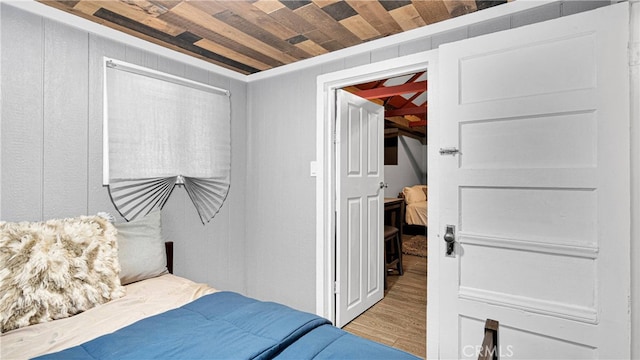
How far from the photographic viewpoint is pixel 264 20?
1884mm

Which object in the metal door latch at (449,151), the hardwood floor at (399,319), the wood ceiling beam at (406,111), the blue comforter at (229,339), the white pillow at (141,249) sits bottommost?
the hardwood floor at (399,319)

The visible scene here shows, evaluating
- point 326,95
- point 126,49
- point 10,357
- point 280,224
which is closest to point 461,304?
point 280,224

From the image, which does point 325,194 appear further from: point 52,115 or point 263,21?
point 52,115

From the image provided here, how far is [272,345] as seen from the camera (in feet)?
3.59

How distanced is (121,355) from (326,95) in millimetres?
2046

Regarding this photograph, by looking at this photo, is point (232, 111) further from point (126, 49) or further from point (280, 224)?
point (280, 224)

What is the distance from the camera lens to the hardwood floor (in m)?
2.38

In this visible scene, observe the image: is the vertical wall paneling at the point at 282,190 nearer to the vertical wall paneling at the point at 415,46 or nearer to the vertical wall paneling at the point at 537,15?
the vertical wall paneling at the point at 415,46

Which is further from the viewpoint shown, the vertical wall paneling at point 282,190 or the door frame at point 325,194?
the vertical wall paneling at point 282,190

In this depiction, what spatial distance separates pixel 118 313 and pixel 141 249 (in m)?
0.50

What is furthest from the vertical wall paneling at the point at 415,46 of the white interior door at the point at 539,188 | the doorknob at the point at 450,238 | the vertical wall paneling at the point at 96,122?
the vertical wall paneling at the point at 96,122

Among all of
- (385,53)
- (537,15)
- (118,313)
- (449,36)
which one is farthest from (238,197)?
(537,15)

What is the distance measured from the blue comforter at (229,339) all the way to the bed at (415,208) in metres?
4.85

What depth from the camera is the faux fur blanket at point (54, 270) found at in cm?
136
